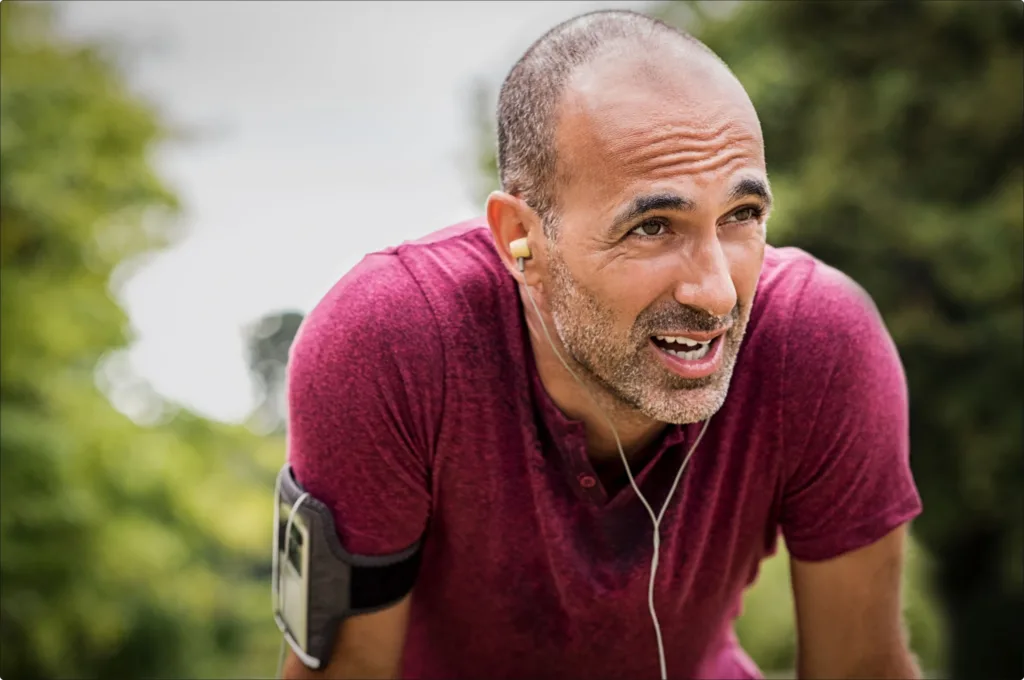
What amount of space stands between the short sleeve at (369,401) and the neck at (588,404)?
143mm

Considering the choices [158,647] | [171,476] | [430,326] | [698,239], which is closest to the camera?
[698,239]

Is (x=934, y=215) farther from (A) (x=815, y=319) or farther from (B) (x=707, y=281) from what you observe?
(B) (x=707, y=281)

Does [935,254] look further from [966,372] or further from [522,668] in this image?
[522,668]

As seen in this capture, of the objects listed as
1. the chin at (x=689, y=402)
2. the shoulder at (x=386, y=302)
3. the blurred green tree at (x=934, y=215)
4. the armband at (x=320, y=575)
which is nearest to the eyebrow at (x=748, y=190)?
the chin at (x=689, y=402)

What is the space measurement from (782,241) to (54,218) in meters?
3.87

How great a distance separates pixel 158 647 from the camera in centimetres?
566

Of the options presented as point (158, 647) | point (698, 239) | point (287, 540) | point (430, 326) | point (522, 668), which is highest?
point (698, 239)

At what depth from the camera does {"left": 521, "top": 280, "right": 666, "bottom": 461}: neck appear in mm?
1618

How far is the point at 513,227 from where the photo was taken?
159cm

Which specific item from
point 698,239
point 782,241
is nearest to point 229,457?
point 782,241

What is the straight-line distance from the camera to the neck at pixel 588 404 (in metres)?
1.62

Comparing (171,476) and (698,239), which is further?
(171,476)

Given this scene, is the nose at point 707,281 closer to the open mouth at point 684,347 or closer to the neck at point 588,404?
the open mouth at point 684,347

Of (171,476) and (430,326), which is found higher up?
(430,326)
